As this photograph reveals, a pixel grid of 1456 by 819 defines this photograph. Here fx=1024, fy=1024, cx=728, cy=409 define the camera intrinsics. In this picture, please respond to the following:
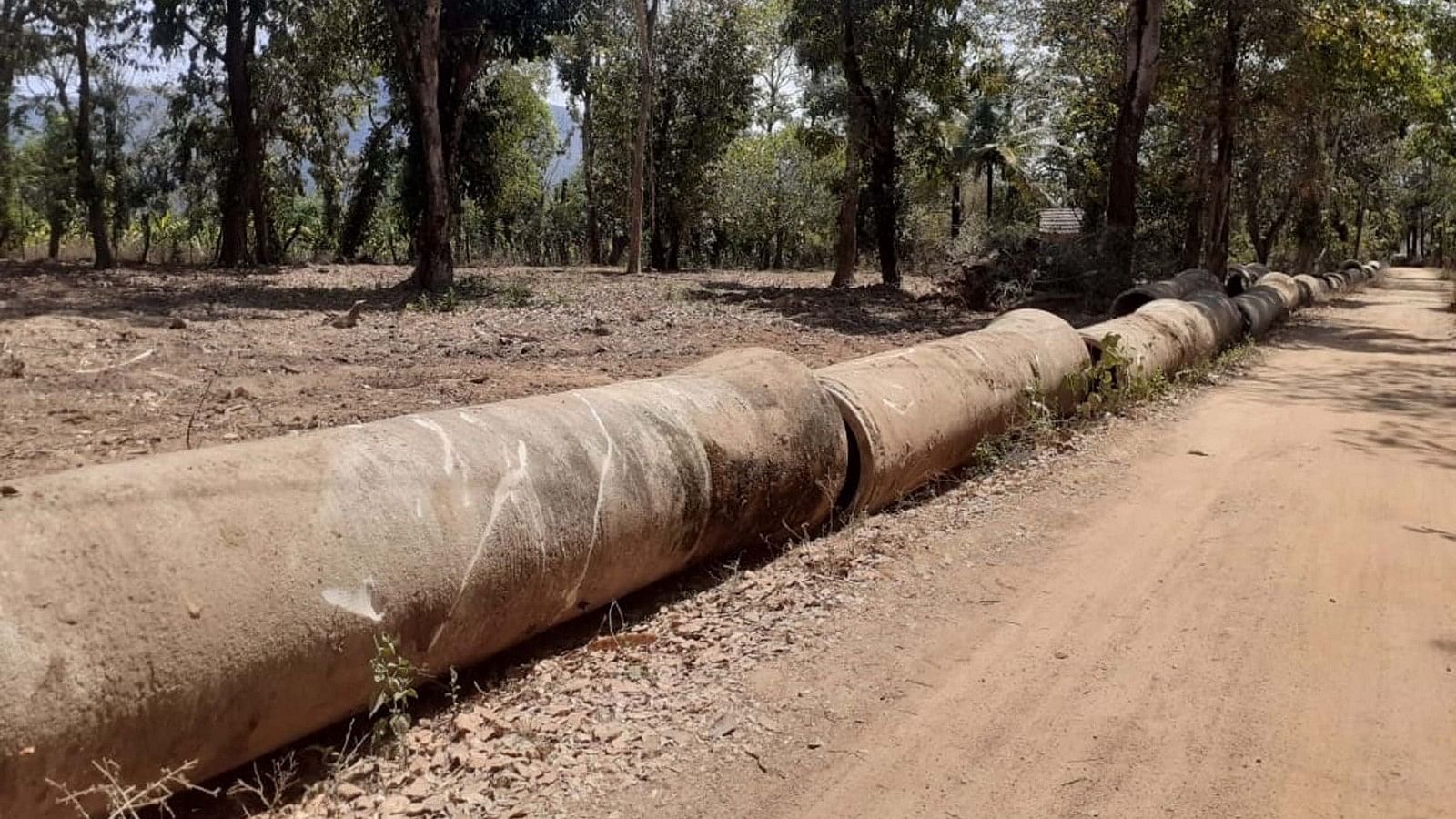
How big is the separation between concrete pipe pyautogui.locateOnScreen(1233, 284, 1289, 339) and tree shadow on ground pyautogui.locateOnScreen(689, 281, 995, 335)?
11.4 feet

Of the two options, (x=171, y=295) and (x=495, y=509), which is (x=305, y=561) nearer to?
(x=495, y=509)

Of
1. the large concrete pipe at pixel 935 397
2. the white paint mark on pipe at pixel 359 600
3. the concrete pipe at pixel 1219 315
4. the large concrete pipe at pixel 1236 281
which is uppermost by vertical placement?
the large concrete pipe at pixel 1236 281

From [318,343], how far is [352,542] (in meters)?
8.11

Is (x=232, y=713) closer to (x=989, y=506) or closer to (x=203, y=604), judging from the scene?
(x=203, y=604)

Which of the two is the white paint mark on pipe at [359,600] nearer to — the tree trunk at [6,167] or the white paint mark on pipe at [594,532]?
the white paint mark on pipe at [594,532]

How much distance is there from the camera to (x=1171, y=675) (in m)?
3.69

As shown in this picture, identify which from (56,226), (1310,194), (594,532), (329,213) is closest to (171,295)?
(594,532)

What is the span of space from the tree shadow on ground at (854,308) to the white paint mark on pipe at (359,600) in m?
10.8

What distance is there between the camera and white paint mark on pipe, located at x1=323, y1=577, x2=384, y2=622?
9.81ft

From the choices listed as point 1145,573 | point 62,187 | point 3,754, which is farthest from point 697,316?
point 62,187

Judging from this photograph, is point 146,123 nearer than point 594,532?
No

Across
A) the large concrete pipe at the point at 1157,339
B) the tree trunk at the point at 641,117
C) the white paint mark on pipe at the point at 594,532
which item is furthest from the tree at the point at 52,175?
the white paint mark on pipe at the point at 594,532

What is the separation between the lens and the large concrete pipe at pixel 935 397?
552 centimetres

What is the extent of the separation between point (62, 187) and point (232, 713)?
27.6 meters
